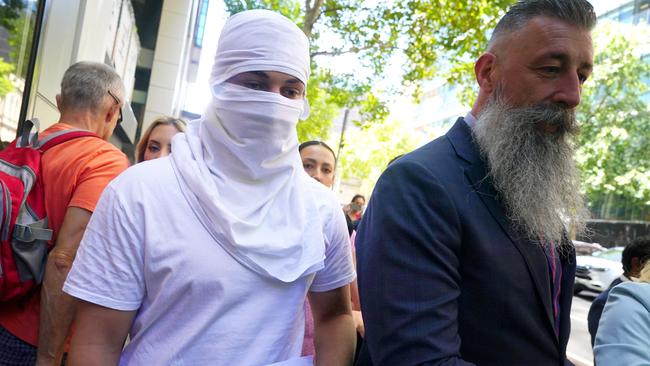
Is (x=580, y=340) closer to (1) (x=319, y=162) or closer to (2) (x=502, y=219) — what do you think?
(1) (x=319, y=162)

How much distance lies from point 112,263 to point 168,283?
15 cm

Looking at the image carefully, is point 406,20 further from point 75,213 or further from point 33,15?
point 75,213

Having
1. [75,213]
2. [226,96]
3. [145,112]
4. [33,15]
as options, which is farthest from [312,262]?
[145,112]

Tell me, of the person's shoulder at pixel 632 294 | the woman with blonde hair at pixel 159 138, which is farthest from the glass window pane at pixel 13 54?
the person's shoulder at pixel 632 294

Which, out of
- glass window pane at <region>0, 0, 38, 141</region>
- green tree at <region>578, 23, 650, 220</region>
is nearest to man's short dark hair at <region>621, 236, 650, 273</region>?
glass window pane at <region>0, 0, 38, 141</region>

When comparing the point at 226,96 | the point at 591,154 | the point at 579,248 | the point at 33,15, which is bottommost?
the point at 579,248

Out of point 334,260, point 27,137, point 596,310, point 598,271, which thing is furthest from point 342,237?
point 598,271

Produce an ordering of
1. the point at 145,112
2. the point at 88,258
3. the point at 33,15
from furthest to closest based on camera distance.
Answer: the point at 145,112 < the point at 33,15 < the point at 88,258

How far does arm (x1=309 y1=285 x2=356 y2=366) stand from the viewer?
1.88 metres

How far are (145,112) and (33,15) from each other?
42.5 ft

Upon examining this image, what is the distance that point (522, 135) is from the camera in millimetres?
1841

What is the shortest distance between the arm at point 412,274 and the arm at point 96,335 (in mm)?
667

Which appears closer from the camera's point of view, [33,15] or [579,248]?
[33,15]

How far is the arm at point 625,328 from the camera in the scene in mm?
1930
